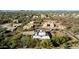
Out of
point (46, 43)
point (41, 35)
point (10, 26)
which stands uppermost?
point (10, 26)

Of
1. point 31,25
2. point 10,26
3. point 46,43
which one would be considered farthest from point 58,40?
point 10,26

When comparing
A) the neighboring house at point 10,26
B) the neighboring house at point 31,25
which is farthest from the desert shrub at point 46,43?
the neighboring house at point 10,26

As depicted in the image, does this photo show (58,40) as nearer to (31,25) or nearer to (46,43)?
(46,43)

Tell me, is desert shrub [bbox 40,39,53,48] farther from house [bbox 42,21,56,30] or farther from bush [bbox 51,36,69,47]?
house [bbox 42,21,56,30]

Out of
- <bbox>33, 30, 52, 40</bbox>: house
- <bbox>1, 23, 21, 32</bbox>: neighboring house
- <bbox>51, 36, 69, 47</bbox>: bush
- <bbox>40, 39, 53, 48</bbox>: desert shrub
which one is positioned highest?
<bbox>1, 23, 21, 32</bbox>: neighboring house

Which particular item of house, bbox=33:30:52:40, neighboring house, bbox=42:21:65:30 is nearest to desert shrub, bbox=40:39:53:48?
house, bbox=33:30:52:40

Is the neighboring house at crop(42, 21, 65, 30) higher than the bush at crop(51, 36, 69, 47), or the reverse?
the neighboring house at crop(42, 21, 65, 30)
